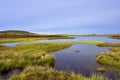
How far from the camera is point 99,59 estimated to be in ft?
86.9

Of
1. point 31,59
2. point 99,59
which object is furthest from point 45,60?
point 99,59

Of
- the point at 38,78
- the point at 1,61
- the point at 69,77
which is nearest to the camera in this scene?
the point at 38,78

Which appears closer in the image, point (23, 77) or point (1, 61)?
point (23, 77)

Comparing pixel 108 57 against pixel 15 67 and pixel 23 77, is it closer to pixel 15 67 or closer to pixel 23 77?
pixel 15 67

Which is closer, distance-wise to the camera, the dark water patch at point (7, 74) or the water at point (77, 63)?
the dark water patch at point (7, 74)

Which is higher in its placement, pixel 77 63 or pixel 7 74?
pixel 7 74

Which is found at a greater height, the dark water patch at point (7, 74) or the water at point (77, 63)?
the dark water patch at point (7, 74)

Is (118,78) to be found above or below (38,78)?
below

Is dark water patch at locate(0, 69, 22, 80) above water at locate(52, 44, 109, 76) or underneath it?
above

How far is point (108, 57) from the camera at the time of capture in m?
26.6

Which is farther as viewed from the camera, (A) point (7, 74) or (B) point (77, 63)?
(B) point (77, 63)

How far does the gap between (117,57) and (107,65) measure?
3385 mm

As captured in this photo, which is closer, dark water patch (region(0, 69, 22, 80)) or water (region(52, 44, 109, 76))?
dark water patch (region(0, 69, 22, 80))

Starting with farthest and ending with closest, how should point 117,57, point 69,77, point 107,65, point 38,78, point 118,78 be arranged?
1. point 117,57
2. point 107,65
3. point 118,78
4. point 69,77
5. point 38,78
